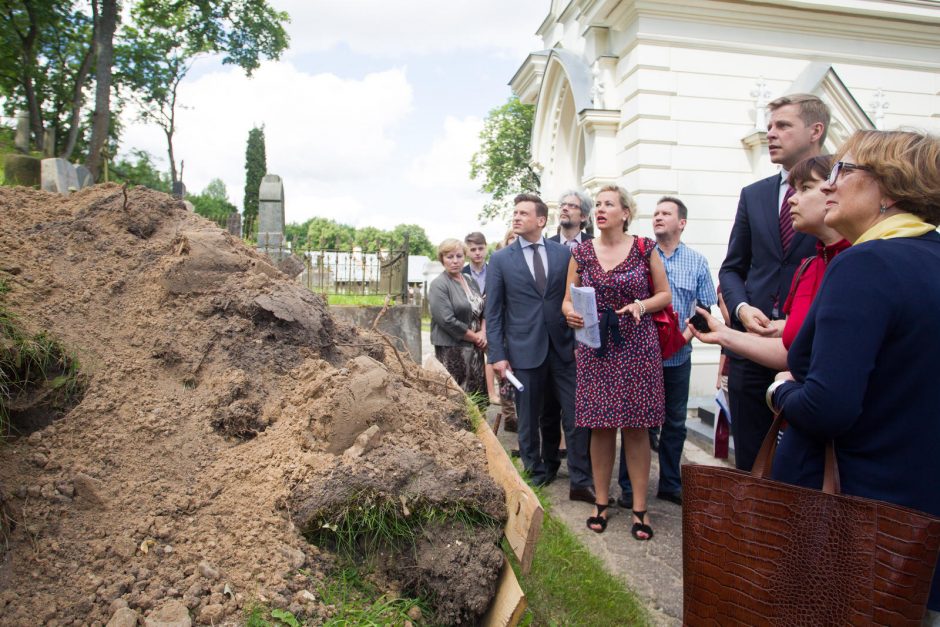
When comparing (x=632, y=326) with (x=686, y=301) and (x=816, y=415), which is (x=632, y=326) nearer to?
(x=686, y=301)

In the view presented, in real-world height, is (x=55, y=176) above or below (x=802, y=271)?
above

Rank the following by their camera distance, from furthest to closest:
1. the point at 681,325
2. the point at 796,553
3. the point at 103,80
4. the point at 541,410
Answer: the point at 103,80 < the point at 541,410 < the point at 681,325 < the point at 796,553

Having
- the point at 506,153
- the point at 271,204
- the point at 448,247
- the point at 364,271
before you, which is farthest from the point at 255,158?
the point at 448,247

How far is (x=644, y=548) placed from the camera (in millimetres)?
4055

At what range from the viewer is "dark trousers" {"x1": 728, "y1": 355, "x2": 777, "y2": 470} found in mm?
3229

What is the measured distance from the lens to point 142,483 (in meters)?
2.26

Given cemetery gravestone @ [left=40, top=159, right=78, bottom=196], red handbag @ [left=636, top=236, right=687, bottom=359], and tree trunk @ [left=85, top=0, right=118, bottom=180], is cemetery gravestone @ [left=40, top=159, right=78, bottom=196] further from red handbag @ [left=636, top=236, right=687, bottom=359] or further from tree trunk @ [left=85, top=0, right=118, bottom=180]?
tree trunk @ [left=85, top=0, right=118, bottom=180]

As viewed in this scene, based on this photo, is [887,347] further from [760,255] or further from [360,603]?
[760,255]

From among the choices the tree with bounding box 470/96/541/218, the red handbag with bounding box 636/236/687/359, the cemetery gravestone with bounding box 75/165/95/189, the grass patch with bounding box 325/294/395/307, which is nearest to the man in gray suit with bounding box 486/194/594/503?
the red handbag with bounding box 636/236/687/359

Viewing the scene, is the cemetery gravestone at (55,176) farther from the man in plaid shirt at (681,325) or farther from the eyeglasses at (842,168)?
the eyeglasses at (842,168)

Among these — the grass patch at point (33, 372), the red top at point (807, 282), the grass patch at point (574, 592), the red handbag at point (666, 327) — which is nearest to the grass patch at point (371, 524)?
the grass patch at point (574, 592)

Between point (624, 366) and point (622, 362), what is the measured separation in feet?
0.09

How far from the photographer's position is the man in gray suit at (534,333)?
16.2 feet

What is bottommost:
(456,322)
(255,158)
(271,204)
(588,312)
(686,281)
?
(456,322)
